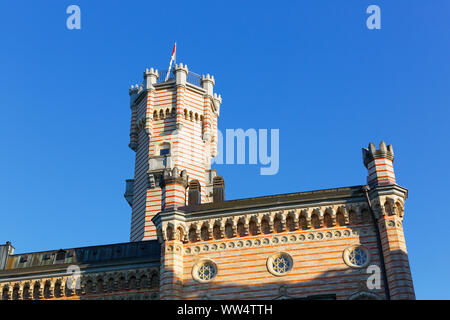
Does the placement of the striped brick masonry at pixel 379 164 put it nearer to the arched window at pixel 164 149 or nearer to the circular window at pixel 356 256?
the circular window at pixel 356 256

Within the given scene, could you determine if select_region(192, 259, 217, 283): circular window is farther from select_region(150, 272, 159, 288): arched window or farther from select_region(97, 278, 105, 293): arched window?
select_region(97, 278, 105, 293): arched window

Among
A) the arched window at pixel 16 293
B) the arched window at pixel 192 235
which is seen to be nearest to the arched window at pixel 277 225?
the arched window at pixel 192 235

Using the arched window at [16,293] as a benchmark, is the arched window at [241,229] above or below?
above

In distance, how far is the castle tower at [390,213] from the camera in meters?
27.3

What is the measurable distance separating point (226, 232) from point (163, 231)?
3.54 metres

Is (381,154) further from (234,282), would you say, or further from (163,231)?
(163,231)

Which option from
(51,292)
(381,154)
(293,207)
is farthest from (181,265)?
(381,154)

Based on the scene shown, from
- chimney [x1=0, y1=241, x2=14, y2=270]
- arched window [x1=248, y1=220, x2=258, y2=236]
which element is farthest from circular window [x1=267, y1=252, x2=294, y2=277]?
chimney [x1=0, y1=241, x2=14, y2=270]

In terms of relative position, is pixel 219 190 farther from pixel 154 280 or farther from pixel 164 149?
pixel 164 149

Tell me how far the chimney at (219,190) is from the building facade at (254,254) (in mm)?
3023

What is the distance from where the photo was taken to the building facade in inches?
1129

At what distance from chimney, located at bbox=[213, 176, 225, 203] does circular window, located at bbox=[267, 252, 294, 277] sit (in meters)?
8.87

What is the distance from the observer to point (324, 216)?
30438 millimetres
